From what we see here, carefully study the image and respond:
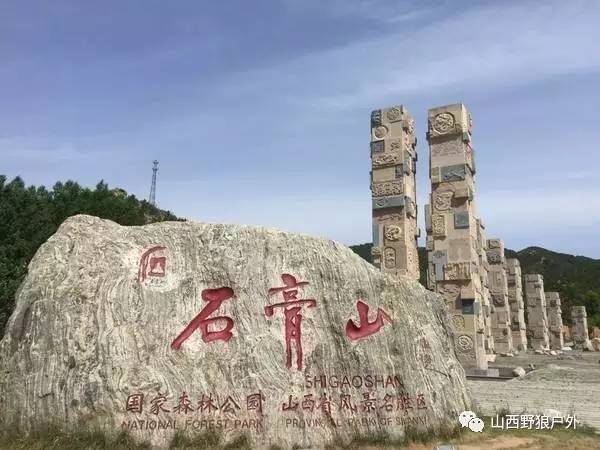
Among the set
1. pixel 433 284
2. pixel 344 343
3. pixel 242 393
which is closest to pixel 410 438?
pixel 344 343

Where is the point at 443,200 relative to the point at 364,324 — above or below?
above

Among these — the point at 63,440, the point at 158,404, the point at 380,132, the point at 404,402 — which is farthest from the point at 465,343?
the point at 63,440

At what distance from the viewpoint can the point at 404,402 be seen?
5.49m

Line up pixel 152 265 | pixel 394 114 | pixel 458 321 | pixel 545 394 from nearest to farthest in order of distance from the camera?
1. pixel 152 265
2. pixel 545 394
3. pixel 458 321
4. pixel 394 114

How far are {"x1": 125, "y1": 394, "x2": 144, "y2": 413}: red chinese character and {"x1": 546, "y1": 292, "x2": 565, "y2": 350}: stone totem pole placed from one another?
31.7 meters

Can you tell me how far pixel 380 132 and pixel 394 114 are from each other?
1.98ft

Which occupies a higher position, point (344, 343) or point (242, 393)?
point (344, 343)

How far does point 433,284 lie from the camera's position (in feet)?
43.3

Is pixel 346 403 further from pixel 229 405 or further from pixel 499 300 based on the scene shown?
pixel 499 300

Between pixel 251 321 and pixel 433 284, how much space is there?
8828mm

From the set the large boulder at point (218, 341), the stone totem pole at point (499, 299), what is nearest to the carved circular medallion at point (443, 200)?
the large boulder at point (218, 341)

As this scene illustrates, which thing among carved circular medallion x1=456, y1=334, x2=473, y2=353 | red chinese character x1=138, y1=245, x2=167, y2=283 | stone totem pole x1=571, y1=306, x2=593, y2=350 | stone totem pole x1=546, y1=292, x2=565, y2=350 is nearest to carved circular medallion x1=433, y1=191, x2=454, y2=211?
carved circular medallion x1=456, y1=334, x2=473, y2=353

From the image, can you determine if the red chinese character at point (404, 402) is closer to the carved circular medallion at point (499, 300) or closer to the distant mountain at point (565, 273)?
the carved circular medallion at point (499, 300)

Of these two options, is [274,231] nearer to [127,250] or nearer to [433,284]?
[127,250]
